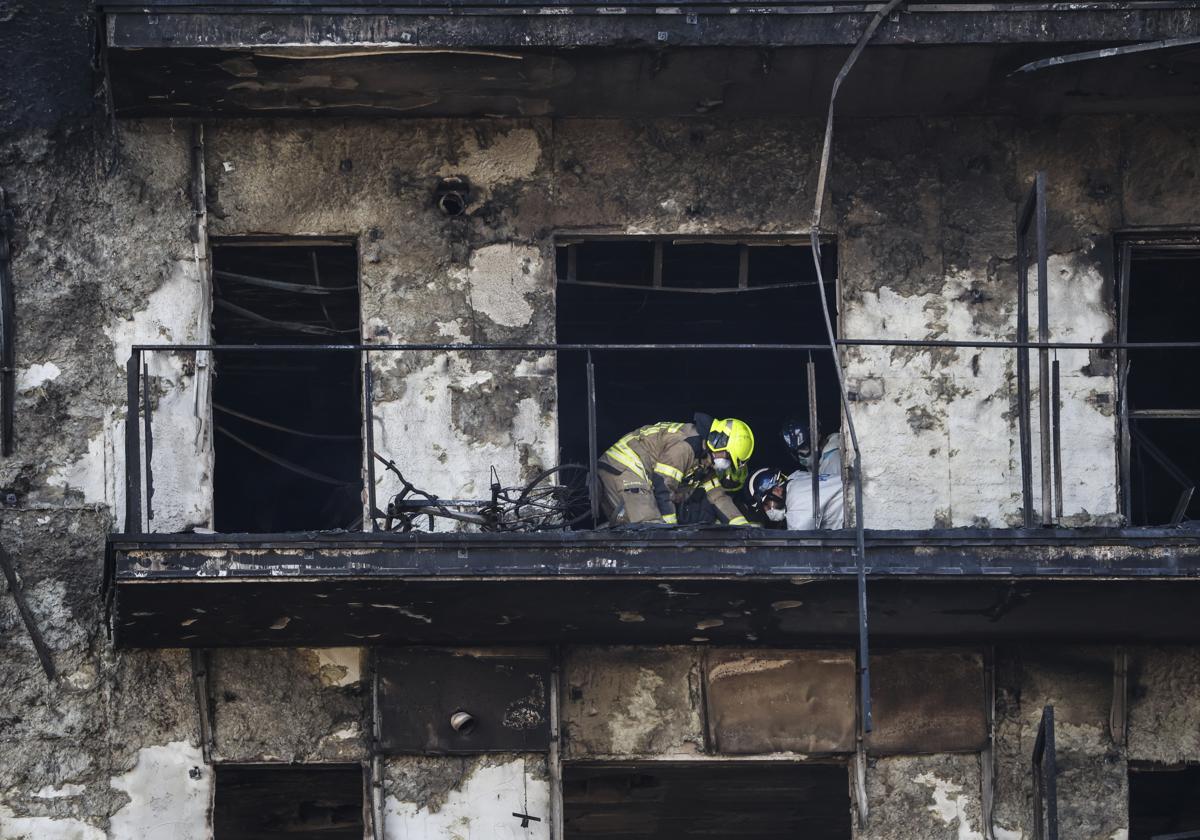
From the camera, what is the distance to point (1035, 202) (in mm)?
10297

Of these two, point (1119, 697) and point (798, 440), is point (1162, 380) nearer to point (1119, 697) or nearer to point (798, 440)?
point (798, 440)

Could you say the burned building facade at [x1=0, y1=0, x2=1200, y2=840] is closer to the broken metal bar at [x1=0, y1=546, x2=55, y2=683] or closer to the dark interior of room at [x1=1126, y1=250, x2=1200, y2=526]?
the broken metal bar at [x1=0, y1=546, x2=55, y2=683]

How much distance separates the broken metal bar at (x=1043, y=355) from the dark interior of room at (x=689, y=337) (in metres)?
1.79

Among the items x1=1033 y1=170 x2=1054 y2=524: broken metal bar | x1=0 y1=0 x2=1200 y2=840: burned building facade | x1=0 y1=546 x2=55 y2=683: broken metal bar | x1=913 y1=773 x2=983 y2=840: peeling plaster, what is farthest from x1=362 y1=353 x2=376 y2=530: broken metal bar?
x1=1033 y1=170 x2=1054 y2=524: broken metal bar

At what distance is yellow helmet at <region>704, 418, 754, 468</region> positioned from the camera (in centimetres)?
1103

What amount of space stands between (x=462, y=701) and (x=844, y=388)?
2.45 meters

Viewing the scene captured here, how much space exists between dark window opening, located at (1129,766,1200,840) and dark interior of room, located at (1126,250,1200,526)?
1533mm

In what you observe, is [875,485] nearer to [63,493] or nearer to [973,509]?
[973,509]

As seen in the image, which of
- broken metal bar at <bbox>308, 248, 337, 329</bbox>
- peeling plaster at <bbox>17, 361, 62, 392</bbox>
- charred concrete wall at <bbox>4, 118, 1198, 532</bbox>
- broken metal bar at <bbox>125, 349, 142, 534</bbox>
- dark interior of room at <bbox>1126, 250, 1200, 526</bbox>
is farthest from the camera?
dark interior of room at <bbox>1126, 250, 1200, 526</bbox>

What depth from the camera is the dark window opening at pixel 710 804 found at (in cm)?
1278

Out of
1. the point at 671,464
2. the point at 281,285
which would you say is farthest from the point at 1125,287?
the point at 281,285

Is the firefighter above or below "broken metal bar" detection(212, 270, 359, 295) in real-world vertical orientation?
below

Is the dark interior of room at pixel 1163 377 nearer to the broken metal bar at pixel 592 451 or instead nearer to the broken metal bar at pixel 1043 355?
the broken metal bar at pixel 1043 355

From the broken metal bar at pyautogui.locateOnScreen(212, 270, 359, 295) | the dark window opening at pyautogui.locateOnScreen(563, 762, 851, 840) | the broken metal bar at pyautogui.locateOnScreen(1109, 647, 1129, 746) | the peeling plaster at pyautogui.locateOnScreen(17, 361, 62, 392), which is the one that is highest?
the broken metal bar at pyautogui.locateOnScreen(212, 270, 359, 295)
